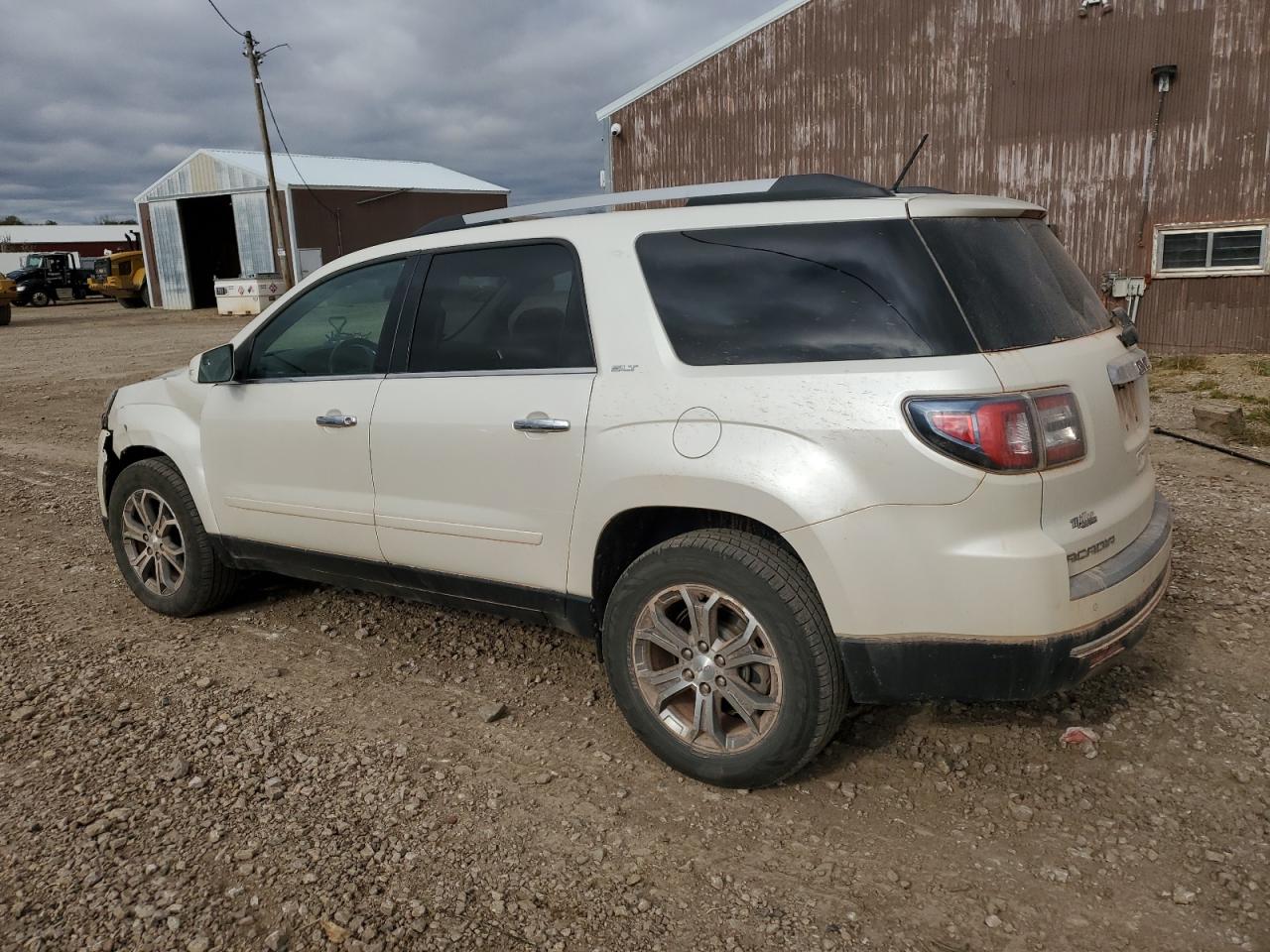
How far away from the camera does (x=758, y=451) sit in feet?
9.21

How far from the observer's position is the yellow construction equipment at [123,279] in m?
38.4

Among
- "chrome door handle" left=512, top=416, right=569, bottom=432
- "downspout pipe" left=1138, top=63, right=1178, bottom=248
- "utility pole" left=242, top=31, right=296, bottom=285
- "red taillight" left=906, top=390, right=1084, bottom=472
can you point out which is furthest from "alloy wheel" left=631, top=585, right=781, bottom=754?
"utility pole" left=242, top=31, right=296, bottom=285

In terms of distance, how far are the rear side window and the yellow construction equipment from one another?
4131cm

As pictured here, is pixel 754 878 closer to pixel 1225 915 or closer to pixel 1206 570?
pixel 1225 915

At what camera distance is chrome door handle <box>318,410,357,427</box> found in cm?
382

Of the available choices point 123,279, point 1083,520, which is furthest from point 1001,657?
point 123,279

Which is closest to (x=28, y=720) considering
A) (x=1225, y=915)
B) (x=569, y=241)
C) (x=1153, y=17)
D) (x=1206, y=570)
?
(x=569, y=241)

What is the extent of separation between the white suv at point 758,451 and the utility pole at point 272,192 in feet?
88.9

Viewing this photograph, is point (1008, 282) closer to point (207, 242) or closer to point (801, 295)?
point (801, 295)

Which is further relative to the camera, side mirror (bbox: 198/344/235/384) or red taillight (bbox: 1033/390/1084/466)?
side mirror (bbox: 198/344/235/384)

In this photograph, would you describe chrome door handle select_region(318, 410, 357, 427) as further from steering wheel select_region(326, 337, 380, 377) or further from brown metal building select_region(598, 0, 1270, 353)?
brown metal building select_region(598, 0, 1270, 353)

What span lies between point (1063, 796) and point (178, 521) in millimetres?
3951

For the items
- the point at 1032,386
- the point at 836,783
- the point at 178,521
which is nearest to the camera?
the point at 1032,386

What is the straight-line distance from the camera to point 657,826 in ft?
9.55
